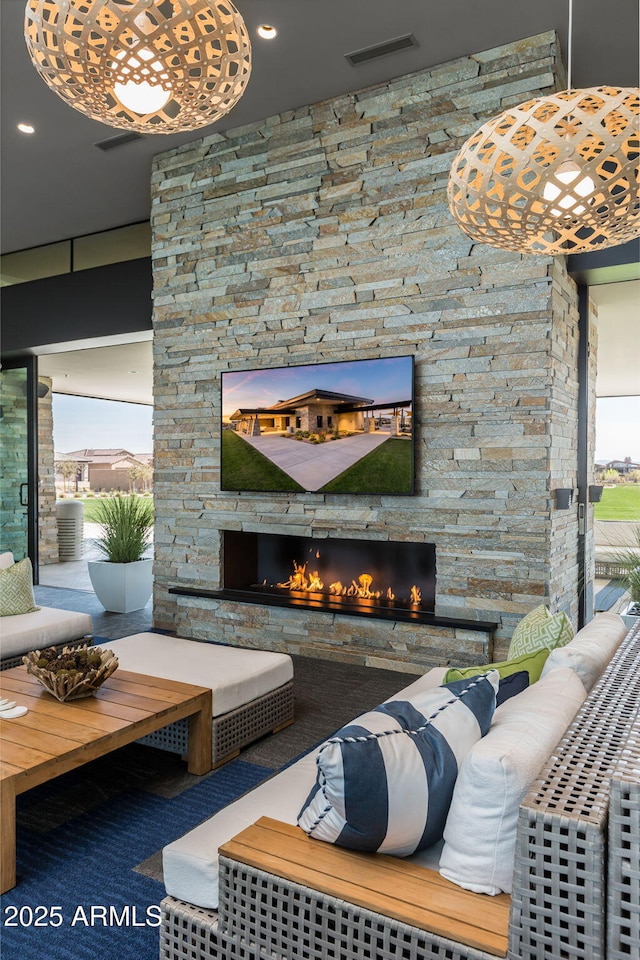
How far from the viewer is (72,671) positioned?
263 centimetres

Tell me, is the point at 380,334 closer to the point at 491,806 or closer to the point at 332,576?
the point at 332,576

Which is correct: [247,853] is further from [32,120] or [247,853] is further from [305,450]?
[32,120]

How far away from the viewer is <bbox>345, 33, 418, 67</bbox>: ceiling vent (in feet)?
12.1

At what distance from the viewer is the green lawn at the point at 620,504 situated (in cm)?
472

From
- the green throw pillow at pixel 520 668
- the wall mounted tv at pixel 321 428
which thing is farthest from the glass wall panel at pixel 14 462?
the green throw pillow at pixel 520 668

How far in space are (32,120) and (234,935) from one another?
4.92 m

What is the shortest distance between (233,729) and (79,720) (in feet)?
2.34

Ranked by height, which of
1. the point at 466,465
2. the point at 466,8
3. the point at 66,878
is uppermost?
the point at 466,8

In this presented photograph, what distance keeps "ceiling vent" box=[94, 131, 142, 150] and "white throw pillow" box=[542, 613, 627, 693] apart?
4.45 metres

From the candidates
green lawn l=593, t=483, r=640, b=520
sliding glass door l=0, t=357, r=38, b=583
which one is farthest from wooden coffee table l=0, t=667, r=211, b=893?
sliding glass door l=0, t=357, r=38, b=583

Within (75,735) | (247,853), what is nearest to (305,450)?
(75,735)

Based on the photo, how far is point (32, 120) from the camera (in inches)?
178

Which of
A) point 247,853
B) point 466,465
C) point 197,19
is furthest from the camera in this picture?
point 466,465

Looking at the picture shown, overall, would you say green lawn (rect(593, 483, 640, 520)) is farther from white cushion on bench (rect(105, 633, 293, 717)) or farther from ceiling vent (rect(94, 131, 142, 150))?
ceiling vent (rect(94, 131, 142, 150))
